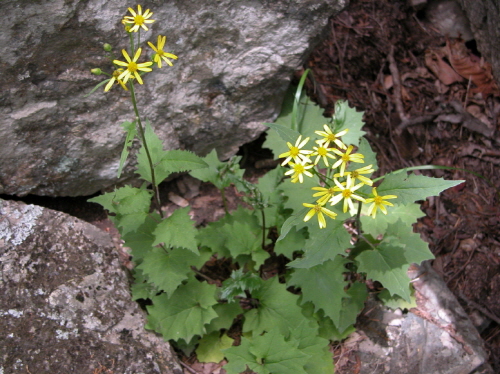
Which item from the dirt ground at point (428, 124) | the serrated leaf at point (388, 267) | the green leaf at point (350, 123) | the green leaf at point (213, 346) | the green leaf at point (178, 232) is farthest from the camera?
the dirt ground at point (428, 124)

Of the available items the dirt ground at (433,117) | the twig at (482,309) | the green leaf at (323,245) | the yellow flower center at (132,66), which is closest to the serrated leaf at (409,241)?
the green leaf at (323,245)

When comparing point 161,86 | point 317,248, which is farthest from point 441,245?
point 161,86

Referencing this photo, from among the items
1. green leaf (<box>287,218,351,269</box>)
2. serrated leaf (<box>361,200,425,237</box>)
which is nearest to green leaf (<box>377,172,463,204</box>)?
green leaf (<box>287,218,351,269</box>)

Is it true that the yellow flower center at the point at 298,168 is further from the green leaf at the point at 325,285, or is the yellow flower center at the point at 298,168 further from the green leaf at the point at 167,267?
the green leaf at the point at 167,267

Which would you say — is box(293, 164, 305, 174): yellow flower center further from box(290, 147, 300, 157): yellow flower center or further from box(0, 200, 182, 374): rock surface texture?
box(0, 200, 182, 374): rock surface texture

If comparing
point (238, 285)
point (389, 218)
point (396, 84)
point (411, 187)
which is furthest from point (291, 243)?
point (396, 84)

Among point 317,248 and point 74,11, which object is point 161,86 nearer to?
point 74,11

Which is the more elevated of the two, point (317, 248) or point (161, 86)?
point (161, 86)
